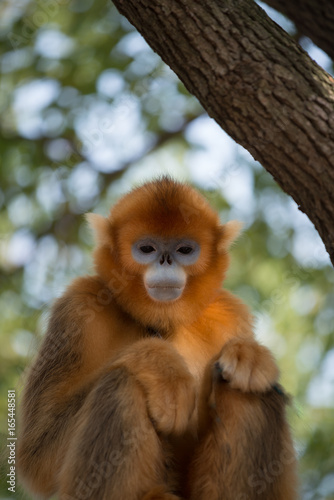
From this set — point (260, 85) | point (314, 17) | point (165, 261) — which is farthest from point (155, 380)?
point (314, 17)

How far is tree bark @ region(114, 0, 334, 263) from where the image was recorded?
10.5 feet

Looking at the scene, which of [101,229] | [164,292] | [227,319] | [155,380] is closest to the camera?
[155,380]

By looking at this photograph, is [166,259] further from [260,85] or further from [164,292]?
[260,85]

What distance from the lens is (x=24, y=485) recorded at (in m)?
3.79

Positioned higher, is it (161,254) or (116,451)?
(161,254)

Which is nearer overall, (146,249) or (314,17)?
(314,17)

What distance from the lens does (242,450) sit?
135 inches

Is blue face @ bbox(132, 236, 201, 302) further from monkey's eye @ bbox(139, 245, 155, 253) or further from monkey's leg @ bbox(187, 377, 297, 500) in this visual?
monkey's leg @ bbox(187, 377, 297, 500)

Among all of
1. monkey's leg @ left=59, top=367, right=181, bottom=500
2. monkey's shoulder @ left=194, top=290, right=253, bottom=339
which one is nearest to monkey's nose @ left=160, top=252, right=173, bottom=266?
monkey's shoulder @ left=194, top=290, right=253, bottom=339

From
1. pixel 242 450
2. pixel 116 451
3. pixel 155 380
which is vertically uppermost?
pixel 155 380

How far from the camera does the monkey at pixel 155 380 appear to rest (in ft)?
A: 10.9

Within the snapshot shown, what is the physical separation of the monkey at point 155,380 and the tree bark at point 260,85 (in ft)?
3.17

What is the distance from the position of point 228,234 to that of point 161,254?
617 millimetres

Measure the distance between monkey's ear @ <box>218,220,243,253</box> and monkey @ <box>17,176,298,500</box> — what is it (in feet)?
0.04
